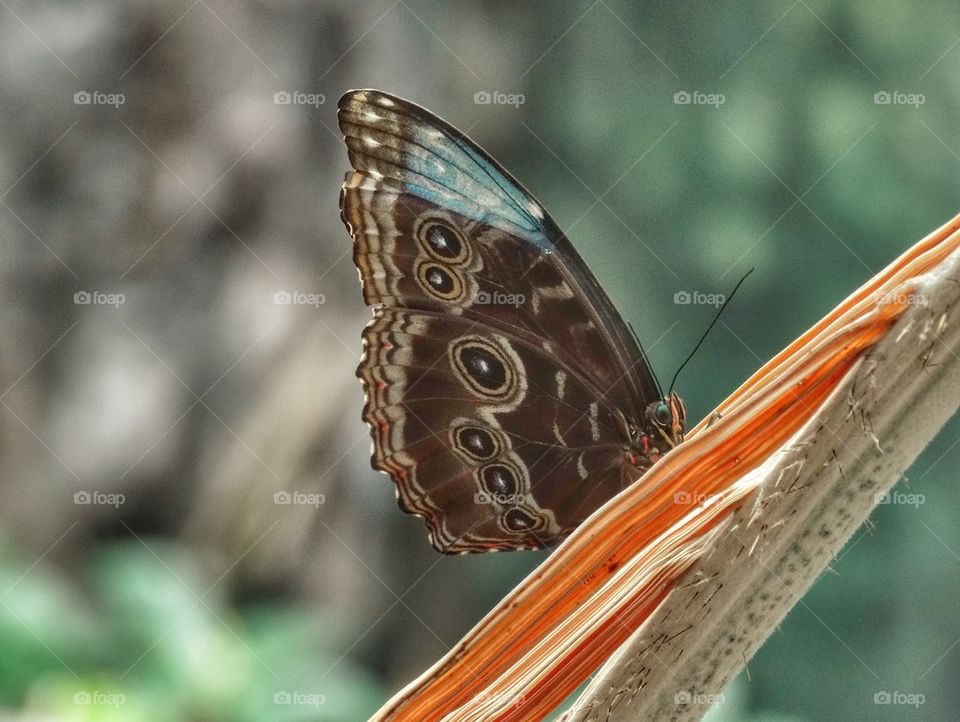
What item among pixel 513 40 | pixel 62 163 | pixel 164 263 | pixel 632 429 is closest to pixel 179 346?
pixel 164 263

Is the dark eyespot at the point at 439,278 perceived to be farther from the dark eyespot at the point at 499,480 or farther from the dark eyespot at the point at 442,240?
the dark eyespot at the point at 499,480

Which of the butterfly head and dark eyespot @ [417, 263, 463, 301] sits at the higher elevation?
dark eyespot @ [417, 263, 463, 301]

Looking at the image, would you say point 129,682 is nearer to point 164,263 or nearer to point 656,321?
point 164,263

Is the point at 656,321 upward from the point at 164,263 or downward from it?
downward

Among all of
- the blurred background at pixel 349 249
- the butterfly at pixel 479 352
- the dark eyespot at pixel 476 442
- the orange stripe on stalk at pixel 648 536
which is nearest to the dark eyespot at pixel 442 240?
the butterfly at pixel 479 352

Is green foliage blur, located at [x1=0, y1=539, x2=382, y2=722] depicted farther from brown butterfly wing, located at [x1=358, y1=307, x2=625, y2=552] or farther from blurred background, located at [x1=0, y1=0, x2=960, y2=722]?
brown butterfly wing, located at [x1=358, y1=307, x2=625, y2=552]

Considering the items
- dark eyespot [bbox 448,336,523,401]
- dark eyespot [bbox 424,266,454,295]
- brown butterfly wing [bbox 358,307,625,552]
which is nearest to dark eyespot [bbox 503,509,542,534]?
brown butterfly wing [bbox 358,307,625,552]
